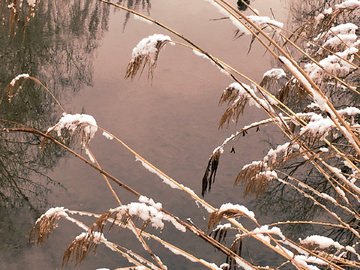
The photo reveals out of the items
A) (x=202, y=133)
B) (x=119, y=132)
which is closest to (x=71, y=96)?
(x=119, y=132)

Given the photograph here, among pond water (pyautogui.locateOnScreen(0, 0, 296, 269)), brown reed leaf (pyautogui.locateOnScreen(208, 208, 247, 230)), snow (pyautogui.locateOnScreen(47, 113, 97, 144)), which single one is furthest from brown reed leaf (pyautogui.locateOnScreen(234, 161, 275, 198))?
pond water (pyautogui.locateOnScreen(0, 0, 296, 269))

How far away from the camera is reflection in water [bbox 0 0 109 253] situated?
492cm

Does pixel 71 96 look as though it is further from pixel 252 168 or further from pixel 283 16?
pixel 252 168

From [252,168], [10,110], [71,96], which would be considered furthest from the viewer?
[71,96]

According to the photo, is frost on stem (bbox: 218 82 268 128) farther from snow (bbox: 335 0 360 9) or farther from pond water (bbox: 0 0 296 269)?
pond water (bbox: 0 0 296 269)

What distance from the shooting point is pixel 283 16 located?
7211mm

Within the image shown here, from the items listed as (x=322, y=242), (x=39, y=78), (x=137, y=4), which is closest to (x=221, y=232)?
(x=322, y=242)

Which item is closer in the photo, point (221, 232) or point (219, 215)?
point (219, 215)

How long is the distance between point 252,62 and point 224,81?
3.00ft

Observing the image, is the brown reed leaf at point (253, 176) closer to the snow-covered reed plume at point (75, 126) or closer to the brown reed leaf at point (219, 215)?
the brown reed leaf at point (219, 215)

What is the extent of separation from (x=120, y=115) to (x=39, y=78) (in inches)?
63.1

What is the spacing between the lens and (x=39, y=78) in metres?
6.14

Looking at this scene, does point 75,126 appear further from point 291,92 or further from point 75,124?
point 291,92

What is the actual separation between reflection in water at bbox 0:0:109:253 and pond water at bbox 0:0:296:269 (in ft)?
0.07
